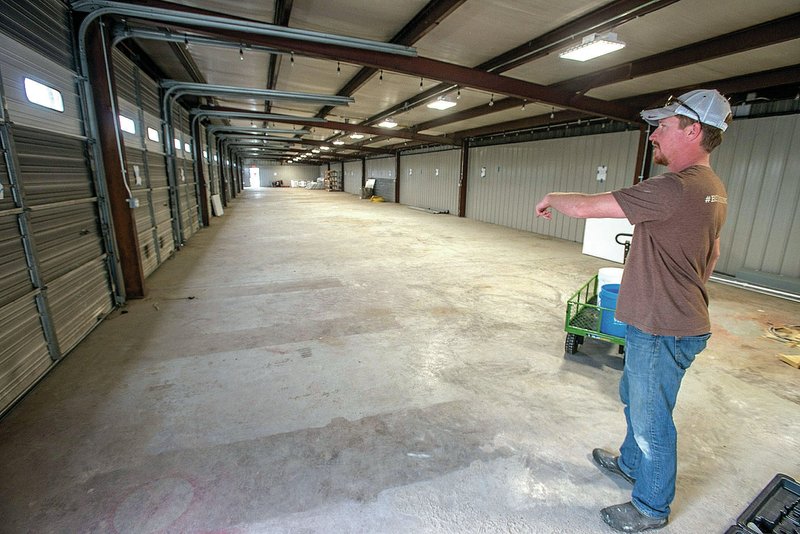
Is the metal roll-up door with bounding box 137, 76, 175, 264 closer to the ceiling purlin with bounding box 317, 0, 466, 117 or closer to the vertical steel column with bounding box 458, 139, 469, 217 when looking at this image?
the ceiling purlin with bounding box 317, 0, 466, 117

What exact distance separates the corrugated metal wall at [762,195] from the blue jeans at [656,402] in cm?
605

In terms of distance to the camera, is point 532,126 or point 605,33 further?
point 532,126

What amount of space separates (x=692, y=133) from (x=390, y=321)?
119 inches

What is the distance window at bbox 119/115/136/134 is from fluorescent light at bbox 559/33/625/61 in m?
5.46

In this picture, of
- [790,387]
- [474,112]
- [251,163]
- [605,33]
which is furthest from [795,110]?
[251,163]

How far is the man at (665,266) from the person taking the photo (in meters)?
1.37

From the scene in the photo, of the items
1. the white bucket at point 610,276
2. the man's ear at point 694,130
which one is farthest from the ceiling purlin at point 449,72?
the man's ear at point 694,130

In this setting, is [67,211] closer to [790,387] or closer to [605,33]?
[605,33]

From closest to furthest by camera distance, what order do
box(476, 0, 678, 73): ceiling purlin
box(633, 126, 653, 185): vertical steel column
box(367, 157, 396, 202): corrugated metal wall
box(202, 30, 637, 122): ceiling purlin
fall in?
box(476, 0, 678, 73): ceiling purlin → box(202, 30, 637, 122): ceiling purlin → box(633, 126, 653, 185): vertical steel column → box(367, 157, 396, 202): corrugated metal wall

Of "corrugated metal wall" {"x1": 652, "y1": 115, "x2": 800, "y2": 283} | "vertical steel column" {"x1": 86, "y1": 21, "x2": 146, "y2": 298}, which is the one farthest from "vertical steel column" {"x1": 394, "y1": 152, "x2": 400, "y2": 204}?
"vertical steel column" {"x1": 86, "y1": 21, "x2": 146, "y2": 298}

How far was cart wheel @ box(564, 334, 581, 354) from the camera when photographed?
325 cm

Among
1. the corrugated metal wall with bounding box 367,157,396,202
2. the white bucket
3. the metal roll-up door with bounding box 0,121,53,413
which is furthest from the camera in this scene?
the corrugated metal wall with bounding box 367,157,396,202

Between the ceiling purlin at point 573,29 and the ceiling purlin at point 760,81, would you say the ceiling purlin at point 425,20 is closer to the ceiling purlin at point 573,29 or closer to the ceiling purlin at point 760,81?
the ceiling purlin at point 573,29

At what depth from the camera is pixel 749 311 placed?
459cm
